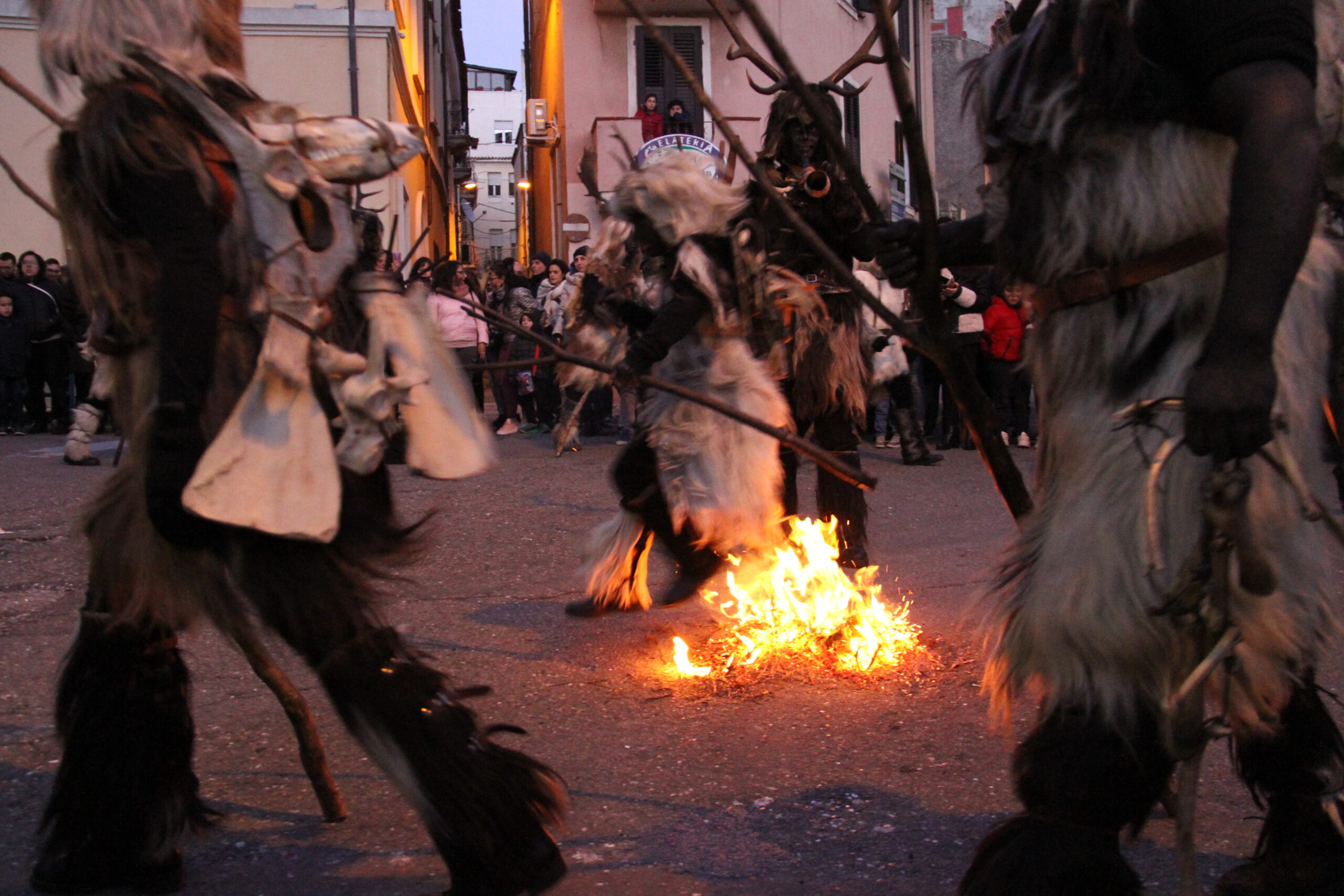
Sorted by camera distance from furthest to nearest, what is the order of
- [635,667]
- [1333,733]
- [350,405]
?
[635,667], [350,405], [1333,733]

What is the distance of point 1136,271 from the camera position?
2.01 m

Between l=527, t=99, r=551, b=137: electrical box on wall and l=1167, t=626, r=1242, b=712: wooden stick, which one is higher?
l=527, t=99, r=551, b=137: electrical box on wall

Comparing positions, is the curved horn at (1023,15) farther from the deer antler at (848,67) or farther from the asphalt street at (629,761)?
the asphalt street at (629,761)

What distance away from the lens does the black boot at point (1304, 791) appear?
2328 mm

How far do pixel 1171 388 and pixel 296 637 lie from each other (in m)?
1.56

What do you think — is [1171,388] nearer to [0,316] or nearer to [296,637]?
[296,637]

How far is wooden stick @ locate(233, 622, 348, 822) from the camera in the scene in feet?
10.1

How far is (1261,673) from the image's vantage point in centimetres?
202

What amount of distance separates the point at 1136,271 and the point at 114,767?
2.15 meters

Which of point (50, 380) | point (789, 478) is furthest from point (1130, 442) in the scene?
point (50, 380)

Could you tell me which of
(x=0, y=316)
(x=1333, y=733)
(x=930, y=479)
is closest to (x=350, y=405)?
(x=1333, y=733)

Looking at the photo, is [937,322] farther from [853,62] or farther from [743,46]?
[853,62]

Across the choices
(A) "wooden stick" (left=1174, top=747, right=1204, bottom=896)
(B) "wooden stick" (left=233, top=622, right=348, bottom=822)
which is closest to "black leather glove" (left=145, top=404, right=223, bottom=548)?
(B) "wooden stick" (left=233, top=622, right=348, bottom=822)

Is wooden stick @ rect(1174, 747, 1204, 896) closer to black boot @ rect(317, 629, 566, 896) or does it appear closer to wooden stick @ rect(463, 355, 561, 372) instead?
black boot @ rect(317, 629, 566, 896)
